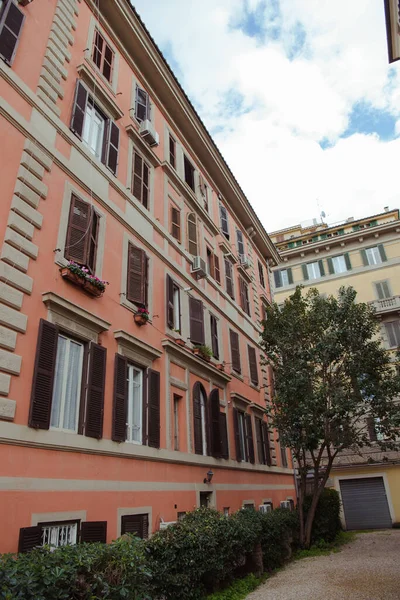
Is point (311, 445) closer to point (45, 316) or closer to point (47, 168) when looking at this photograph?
point (45, 316)

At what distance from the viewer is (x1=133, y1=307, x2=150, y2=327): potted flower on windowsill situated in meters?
11.1

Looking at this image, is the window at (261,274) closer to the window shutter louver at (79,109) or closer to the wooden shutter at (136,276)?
the wooden shutter at (136,276)

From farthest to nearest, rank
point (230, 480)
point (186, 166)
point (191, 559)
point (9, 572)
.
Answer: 1. point (186, 166)
2. point (230, 480)
3. point (191, 559)
4. point (9, 572)

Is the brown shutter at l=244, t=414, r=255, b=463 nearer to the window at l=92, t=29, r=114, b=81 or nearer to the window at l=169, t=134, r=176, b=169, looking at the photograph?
the window at l=169, t=134, r=176, b=169

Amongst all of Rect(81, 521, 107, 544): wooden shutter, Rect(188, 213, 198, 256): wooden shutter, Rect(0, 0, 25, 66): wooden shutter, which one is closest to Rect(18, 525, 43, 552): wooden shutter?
Rect(81, 521, 107, 544): wooden shutter

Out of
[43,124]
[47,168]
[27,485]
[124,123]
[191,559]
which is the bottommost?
[191,559]

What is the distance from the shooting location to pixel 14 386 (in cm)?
720

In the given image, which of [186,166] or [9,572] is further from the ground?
[186,166]

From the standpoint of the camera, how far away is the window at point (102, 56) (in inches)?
511

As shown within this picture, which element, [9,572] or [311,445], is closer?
[9,572]

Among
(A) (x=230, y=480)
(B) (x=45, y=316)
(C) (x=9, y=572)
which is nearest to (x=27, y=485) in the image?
(C) (x=9, y=572)

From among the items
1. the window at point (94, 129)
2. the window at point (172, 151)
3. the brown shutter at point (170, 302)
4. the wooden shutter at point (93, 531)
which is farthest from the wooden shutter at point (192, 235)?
the wooden shutter at point (93, 531)

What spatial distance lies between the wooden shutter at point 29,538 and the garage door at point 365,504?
74.5ft

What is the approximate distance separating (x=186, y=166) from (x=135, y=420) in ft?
37.3
